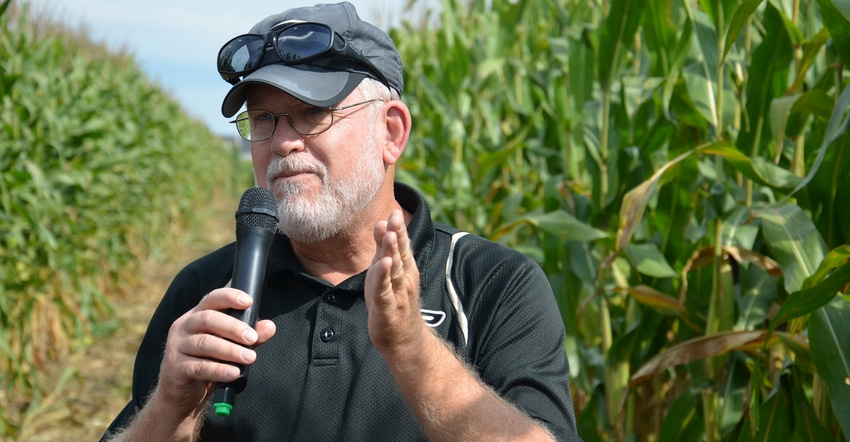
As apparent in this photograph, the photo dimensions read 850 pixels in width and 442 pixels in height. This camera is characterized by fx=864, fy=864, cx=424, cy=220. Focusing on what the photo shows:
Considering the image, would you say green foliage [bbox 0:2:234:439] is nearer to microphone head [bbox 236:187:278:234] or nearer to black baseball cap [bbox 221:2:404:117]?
black baseball cap [bbox 221:2:404:117]

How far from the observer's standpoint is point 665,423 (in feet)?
7.97

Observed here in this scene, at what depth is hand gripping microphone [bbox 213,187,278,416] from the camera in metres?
1.25

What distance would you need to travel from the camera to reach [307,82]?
1.71m

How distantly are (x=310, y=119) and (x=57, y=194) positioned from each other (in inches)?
154

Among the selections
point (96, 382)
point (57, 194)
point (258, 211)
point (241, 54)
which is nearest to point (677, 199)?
point (241, 54)

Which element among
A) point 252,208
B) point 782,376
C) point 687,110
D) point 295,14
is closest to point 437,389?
point 252,208

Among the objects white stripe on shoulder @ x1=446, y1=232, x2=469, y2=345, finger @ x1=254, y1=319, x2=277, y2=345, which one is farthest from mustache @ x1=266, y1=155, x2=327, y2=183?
finger @ x1=254, y1=319, x2=277, y2=345

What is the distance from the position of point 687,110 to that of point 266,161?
131 cm

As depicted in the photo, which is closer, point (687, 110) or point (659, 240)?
point (687, 110)

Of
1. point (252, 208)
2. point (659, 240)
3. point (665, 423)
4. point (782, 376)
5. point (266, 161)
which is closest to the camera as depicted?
point (252, 208)

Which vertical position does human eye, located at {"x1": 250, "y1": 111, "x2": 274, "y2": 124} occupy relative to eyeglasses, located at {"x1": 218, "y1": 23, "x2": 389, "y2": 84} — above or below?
below

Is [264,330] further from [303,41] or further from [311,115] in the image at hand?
[303,41]

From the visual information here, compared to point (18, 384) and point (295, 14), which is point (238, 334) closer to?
point (295, 14)

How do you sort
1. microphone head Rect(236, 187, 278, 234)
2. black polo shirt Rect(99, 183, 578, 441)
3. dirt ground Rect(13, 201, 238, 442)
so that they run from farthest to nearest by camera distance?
dirt ground Rect(13, 201, 238, 442)
black polo shirt Rect(99, 183, 578, 441)
microphone head Rect(236, 187, 278, 234)
